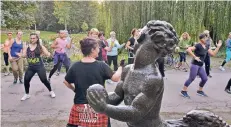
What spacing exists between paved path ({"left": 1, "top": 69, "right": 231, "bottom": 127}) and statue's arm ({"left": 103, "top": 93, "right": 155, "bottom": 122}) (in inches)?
148

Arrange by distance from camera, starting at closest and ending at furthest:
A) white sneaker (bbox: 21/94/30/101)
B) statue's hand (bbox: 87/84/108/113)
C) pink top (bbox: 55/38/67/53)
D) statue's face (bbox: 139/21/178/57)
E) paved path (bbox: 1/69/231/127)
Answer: statue's hand (bbox: 87/84/108/113), statue's face (bbox: 139/21/178/57), paved path (bbox: 1/69/231/127), white sneaker (bbox: 21/94/30/101), pink top (bbox: 55/38/67/53)

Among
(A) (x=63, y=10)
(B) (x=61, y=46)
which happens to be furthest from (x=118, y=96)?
(A) (x=63, y=10)

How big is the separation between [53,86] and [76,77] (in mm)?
5204

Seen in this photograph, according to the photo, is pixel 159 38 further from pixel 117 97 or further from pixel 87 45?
pixel 87 45

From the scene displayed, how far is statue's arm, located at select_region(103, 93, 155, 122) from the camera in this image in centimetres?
152

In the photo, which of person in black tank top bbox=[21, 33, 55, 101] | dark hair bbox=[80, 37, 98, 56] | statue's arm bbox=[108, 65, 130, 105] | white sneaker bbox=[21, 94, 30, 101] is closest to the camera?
statue's arm bbox=[108, 65, 130, 105]

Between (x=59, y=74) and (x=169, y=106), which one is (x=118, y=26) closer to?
(x=59, y=74)

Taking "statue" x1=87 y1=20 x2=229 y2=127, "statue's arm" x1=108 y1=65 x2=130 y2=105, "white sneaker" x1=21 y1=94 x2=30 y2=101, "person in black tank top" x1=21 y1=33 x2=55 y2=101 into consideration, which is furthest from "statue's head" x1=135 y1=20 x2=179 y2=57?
"white sneaker" x1=21 y1=94 x2=30 y2=101

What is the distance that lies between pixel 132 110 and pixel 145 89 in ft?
0.42

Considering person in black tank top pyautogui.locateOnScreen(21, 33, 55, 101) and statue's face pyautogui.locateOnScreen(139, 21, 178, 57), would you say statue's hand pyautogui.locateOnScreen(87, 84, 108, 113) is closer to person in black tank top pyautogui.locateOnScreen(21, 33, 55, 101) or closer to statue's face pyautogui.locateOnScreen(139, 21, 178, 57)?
statue's face pyautogui.locateOnScreen(139, 21, 178, 57)

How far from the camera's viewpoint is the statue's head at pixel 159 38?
161 cm

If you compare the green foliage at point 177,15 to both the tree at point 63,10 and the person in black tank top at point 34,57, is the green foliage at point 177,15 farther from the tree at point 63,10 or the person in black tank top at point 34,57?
the tree at point 63,10

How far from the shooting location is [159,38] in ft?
5.28

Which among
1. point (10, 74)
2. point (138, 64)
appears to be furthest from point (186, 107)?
point (10, 74)
